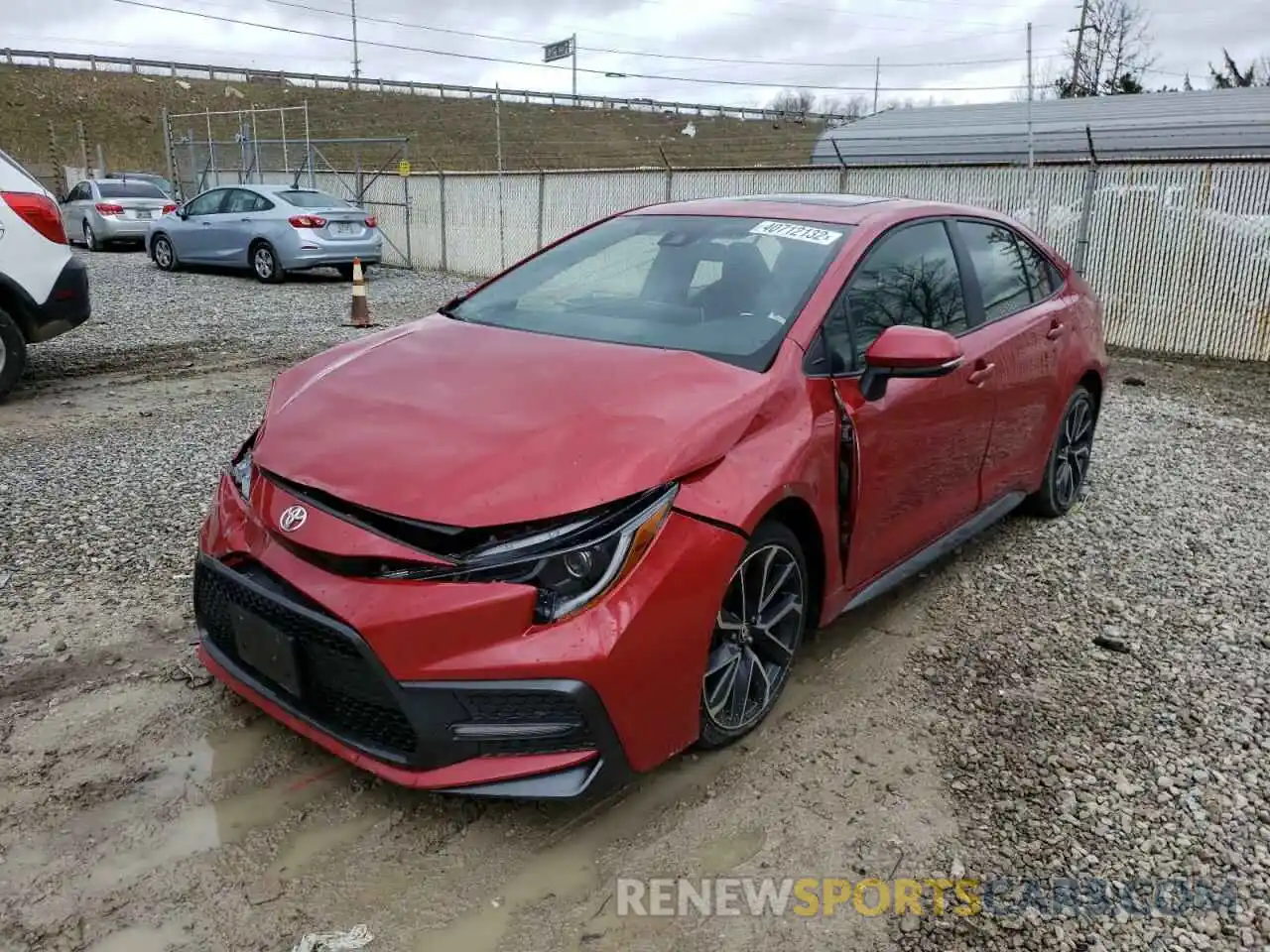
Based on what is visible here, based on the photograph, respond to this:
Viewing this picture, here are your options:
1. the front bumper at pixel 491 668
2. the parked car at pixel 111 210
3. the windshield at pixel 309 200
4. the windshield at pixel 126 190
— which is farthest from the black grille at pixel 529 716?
the windshield at pixel 126 190

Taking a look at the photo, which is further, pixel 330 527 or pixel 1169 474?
pixel 1169 474

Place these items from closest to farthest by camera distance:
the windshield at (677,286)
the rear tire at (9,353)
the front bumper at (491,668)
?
the front bumper at (491,668) → the windshield at (677,286) → the rear tire at (9,353)

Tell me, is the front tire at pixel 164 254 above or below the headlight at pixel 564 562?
above

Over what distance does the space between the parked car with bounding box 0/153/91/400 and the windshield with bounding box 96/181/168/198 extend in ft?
48.1

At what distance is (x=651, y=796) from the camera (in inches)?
108

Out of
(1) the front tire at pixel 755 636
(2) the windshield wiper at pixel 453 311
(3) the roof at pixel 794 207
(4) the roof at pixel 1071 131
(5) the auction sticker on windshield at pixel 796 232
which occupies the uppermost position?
(4) the roof at pixel 1071 131

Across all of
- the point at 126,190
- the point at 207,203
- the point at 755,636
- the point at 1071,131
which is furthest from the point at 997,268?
the point at 126,190

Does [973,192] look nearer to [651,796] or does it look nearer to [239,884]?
[651,796]

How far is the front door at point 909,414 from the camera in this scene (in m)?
3.26

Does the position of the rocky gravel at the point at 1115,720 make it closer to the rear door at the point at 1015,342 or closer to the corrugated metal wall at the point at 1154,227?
the rear door at the point at 1015,342

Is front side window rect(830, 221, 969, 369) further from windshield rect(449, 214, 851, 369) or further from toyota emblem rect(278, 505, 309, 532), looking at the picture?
toyota emblem rect(278, 505, 309, 532)

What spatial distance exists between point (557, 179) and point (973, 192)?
22.3 ft

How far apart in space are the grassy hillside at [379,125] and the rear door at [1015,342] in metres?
40.2

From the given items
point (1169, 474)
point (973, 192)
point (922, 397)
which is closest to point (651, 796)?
point (922, 397)
